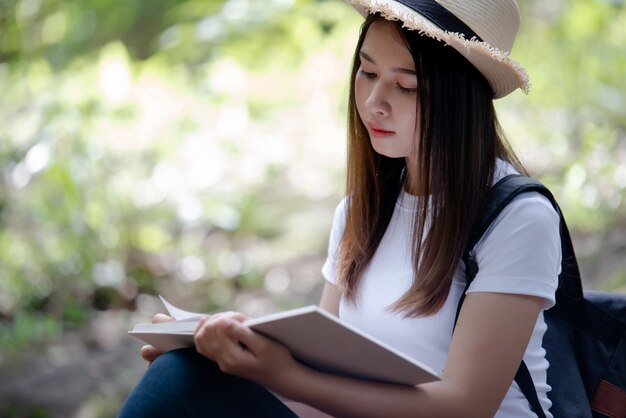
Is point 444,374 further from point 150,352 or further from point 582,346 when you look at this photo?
point 150,352

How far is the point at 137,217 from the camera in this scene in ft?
15.2

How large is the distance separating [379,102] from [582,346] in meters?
0.59

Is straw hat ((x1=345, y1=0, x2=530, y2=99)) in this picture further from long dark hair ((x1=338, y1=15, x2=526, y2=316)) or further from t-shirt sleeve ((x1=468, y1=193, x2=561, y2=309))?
t-shirt sleeve ((x1=468, y1=193, x2=561, y2=309))

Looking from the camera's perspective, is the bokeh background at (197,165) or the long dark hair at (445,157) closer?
the long dark hair at (445,157)

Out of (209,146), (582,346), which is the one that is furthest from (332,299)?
(209,146)

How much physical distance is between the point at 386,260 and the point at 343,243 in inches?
5.1

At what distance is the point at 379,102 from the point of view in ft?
5.78

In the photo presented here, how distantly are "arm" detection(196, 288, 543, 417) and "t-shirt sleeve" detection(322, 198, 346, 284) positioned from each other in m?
0.46

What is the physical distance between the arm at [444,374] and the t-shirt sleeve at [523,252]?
0.07 feet

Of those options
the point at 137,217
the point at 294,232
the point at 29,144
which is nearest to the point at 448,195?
the point at 29,144

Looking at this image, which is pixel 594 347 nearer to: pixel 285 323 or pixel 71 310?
pixel 285 323

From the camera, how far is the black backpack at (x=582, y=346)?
1.73 metres

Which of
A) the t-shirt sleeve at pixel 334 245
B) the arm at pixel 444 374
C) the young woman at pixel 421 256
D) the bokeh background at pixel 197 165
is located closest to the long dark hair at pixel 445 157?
the young woman at pixel 421 256

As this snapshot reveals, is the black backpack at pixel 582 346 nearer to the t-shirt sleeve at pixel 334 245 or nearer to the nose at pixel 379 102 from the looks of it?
the nose at pixel 379 102
